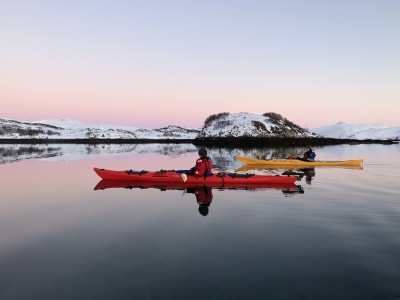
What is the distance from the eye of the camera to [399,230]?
8.63 metres

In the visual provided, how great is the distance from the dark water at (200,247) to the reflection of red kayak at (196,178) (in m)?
2.77

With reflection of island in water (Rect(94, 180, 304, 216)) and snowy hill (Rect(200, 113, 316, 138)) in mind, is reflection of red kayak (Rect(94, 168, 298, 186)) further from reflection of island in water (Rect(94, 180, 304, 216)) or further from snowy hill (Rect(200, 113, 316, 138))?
snowy hill (Rect(200, 113, 316, 138))

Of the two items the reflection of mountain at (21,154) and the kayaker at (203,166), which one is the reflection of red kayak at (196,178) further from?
the reflection of mountain at (21,154)

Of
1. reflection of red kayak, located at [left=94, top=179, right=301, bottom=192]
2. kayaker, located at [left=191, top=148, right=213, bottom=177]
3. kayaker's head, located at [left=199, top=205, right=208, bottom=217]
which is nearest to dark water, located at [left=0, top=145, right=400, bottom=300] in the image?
kayaker's head, located at [left=199, top=205, right=208, bottom=217]

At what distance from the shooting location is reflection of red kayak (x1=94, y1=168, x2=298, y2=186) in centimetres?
1650

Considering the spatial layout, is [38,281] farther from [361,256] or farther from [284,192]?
[284,192]

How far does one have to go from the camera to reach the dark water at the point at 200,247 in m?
5.39

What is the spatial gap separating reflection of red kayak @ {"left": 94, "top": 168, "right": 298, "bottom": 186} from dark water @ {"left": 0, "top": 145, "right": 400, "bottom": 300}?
2771mm

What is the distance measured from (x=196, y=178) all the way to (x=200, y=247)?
942cm

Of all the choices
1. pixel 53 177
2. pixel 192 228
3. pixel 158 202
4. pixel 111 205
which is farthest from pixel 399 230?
pixel 53 177

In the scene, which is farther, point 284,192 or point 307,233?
point 284,192

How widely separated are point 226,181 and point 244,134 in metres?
75.1

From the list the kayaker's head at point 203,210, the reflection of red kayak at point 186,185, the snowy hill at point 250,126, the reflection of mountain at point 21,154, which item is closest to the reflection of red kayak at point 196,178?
the reflection of red kayak at point 186,185

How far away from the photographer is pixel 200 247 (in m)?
7.41
